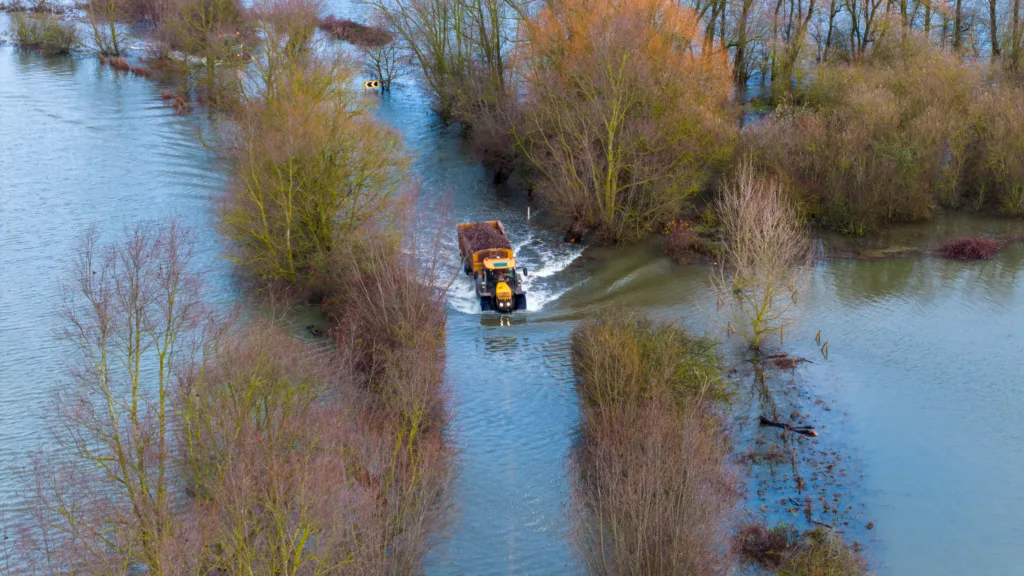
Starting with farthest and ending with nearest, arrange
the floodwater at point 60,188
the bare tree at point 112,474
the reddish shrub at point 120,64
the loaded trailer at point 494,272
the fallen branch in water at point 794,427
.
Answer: the reddish shrub at point 120,64 → the loaded trailer at point 494,272 → the floodwater at point 60,188 → the fallen branch in water at point 794,427 → the bare tree at point 112,474

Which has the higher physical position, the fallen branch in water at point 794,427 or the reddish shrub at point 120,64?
the reddish shrub at point 120,64

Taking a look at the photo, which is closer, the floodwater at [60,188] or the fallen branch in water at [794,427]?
the fallen branch in water at [794,427]

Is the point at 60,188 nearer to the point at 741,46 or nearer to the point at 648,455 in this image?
the point at 648,455

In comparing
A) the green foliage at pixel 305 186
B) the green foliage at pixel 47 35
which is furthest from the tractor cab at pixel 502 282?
the green foliage at pixel 47 35

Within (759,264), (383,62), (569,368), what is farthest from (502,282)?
(383,62)

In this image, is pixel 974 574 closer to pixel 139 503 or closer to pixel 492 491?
pixel 492 491

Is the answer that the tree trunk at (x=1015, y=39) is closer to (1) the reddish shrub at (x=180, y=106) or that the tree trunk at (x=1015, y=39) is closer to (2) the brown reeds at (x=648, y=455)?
(2) the brown reeds at (x=648, y=455)

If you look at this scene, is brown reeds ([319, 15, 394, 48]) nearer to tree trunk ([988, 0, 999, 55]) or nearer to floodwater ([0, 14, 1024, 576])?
floodwater ([0, 14, 1024, 576])
